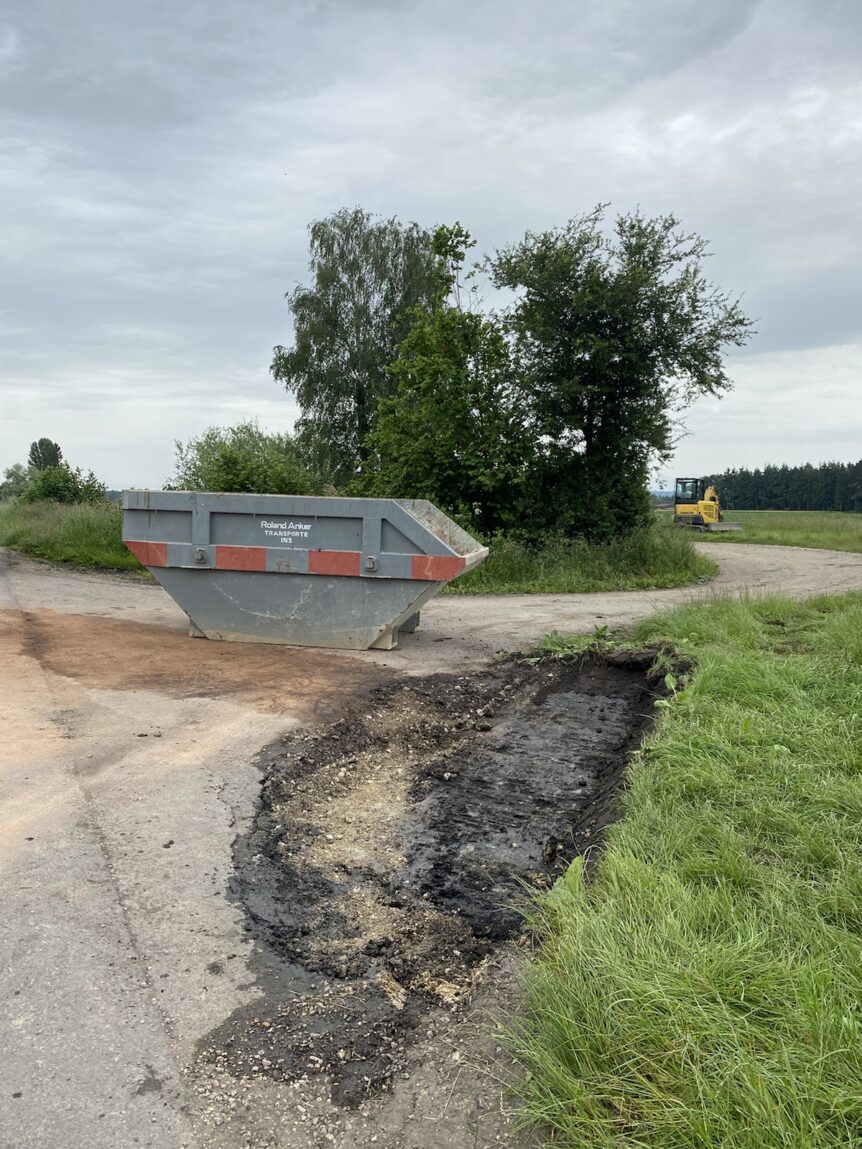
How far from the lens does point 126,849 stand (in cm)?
430

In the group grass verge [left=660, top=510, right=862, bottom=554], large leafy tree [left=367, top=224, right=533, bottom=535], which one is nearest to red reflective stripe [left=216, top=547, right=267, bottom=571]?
large leafy tree [left=367, top=224, right=533, bottom=535]

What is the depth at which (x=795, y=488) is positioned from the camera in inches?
3910

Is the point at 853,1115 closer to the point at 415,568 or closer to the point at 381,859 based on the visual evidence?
the point at 381,859

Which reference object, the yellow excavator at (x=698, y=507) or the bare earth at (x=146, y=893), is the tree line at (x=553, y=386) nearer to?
the bare earth at (x=146, y=893)

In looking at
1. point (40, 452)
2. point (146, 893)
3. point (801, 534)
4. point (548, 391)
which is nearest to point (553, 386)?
point (548, 391)

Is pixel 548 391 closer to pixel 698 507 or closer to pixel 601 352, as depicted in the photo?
pixel 601 352

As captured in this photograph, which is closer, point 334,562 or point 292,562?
point 334,562

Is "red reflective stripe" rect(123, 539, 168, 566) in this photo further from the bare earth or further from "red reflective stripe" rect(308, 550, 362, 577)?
"red reflective stripe" rect(308, 550, 362, 577)

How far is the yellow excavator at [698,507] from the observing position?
4188cm

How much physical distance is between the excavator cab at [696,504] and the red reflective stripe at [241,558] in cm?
3292

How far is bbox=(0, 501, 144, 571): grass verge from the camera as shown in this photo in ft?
58.4

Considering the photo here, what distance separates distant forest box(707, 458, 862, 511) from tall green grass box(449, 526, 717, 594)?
72.1 metres

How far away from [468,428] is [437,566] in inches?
394

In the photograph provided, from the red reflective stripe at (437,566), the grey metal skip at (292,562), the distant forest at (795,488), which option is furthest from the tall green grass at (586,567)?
the distant forest at (795,488)
